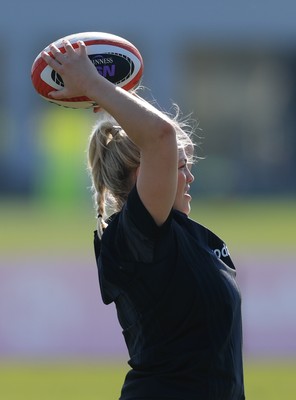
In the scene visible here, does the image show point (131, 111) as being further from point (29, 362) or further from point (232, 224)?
point (232, 224)

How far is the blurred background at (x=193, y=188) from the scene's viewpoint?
29.8ft

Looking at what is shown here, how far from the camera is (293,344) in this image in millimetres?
9266

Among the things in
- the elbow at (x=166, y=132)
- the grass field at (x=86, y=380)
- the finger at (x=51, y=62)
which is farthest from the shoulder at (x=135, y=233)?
the grass field at (x=86, y=380)

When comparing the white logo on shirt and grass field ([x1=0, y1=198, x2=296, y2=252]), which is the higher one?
grass field ([x1=0, y1=198, x2=296, y2=252])

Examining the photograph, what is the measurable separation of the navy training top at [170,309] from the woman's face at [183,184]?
139mm

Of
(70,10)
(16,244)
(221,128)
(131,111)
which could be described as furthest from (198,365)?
(221,128)

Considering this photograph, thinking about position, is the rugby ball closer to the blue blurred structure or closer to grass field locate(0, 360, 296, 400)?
grass field locate(0, 360, 296, 400)

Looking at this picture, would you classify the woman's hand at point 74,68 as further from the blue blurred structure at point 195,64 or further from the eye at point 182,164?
the blue blurred structure at point 195,64

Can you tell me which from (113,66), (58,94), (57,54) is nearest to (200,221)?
(113,66)

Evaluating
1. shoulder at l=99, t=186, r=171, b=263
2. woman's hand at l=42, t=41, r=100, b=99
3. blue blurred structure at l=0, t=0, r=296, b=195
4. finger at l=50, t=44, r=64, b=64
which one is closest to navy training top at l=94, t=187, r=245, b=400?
shoulder at l=99, t=186, r=171, b=263

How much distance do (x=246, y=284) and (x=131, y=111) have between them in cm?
692

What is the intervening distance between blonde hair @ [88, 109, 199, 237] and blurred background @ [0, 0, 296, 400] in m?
4.09

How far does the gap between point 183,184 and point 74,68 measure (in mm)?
549

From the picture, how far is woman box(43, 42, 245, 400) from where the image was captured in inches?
130
